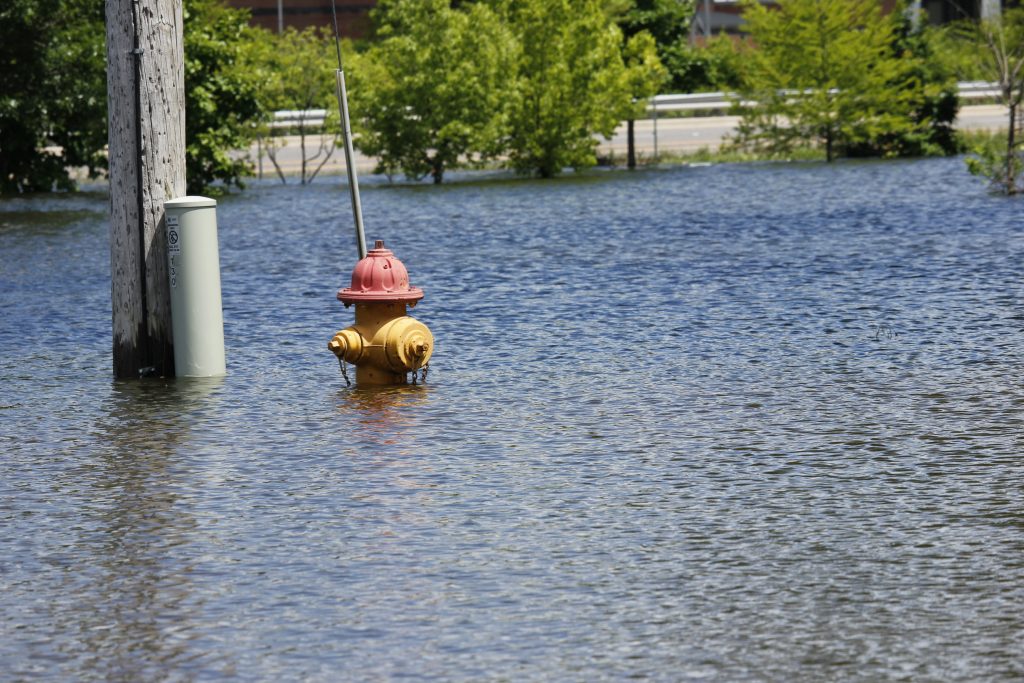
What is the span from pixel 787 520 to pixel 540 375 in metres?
4.75

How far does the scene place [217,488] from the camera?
28.3 feet

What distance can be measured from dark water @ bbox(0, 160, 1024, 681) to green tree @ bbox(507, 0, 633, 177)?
2747 centimetres

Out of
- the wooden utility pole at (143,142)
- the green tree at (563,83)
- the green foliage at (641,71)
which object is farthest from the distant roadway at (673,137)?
the wooden utility pole at (143,142)

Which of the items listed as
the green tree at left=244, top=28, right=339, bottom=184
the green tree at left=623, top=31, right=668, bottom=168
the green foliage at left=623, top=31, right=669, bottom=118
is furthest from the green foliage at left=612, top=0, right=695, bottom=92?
the green tree at left=244, top=28, right=339, bottom=184

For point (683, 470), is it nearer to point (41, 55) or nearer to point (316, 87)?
point (41, 55)

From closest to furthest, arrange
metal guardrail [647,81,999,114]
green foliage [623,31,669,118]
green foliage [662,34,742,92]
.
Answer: green foliage [623,31,669,118] < metal guardrail [647,81,999,114] < green foliage [662,34,742,92]

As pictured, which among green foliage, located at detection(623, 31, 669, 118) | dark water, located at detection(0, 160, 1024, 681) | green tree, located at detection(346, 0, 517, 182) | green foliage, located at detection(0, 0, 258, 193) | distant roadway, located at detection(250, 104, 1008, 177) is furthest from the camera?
distant roadway, located at detection(250, 104, 1008, 177)

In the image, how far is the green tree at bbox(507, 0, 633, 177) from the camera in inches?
1793

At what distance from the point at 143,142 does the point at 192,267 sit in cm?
93

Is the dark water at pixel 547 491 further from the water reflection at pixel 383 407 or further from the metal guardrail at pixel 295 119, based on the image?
the metal guardrail at pixel 295 119

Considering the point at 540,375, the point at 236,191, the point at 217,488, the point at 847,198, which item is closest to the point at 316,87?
the point at 236,191

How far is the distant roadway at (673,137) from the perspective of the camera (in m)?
52.4

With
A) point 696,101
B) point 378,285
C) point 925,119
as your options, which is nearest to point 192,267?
point 378,285

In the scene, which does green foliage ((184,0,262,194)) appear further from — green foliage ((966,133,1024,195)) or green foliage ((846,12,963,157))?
green foliage ((846,12,963,157))
